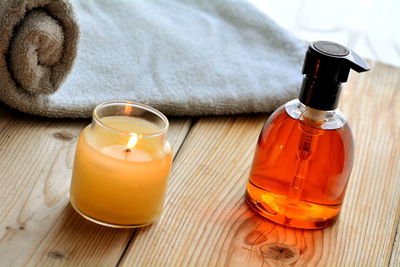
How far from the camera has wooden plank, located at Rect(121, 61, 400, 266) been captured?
2.27ft

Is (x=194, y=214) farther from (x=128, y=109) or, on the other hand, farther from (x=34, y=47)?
(x=34, y=47)

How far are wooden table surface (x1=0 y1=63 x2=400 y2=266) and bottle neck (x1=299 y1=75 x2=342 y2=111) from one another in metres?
0.13

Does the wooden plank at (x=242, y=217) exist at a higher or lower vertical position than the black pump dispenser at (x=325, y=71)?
lower

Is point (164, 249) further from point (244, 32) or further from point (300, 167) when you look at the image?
point (244, 32)

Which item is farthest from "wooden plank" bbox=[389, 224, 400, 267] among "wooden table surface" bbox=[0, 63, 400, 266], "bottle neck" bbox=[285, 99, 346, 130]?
"bottle neck" bbox=[285, 99, 346, 130]

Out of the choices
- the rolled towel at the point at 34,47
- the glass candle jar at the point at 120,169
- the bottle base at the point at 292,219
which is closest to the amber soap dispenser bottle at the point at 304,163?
the bottle base at the point at 292,219

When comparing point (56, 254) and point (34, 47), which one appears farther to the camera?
point (34, 47)

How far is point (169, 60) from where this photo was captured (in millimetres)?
966

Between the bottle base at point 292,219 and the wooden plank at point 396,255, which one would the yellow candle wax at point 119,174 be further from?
the wooden plank at point 396,255

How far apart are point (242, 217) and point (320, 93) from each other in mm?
145

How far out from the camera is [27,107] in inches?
32.5

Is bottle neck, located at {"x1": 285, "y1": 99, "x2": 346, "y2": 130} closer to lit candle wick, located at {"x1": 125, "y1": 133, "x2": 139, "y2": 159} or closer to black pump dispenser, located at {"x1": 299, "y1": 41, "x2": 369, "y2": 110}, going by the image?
black pump dispenser, located at {"x1": 299, "y1": 41, "x2": 369, "y2": 110}

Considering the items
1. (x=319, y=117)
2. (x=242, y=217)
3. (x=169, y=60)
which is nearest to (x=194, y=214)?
(x=242, y=217)

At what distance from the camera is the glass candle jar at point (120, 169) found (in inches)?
26.0
